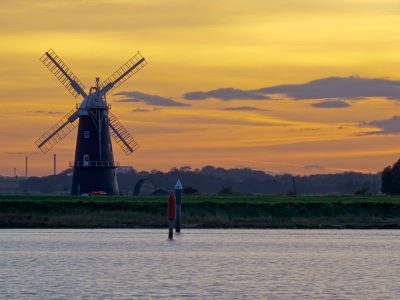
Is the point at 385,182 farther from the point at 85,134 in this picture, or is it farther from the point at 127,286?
the point at 127,286

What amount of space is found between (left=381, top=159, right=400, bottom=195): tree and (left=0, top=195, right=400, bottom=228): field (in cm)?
6027

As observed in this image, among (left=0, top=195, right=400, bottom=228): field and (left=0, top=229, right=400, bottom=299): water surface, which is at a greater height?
(left=0, top=195, right=400, bottom=228): field

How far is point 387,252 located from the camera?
182 ft

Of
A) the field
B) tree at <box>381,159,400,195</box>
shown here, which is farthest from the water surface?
tree at <box>381,159,400,195</box>

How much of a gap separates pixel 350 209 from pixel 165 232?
58.9 feet

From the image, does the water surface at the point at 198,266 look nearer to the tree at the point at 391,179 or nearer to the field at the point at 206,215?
the field at the point at 206,215

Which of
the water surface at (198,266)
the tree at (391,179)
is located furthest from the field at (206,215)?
the tree at (391,179)

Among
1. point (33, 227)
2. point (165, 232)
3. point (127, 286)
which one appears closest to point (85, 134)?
point (33, 227)

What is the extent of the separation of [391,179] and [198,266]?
10516cm

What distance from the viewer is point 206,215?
8406cm

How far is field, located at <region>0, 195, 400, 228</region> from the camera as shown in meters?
81.2

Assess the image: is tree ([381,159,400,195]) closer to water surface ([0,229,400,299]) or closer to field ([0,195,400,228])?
field ([0,195,400,228])

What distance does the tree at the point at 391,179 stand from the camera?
148m

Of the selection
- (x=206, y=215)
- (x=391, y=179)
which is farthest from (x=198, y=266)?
(x=391, y=179)
